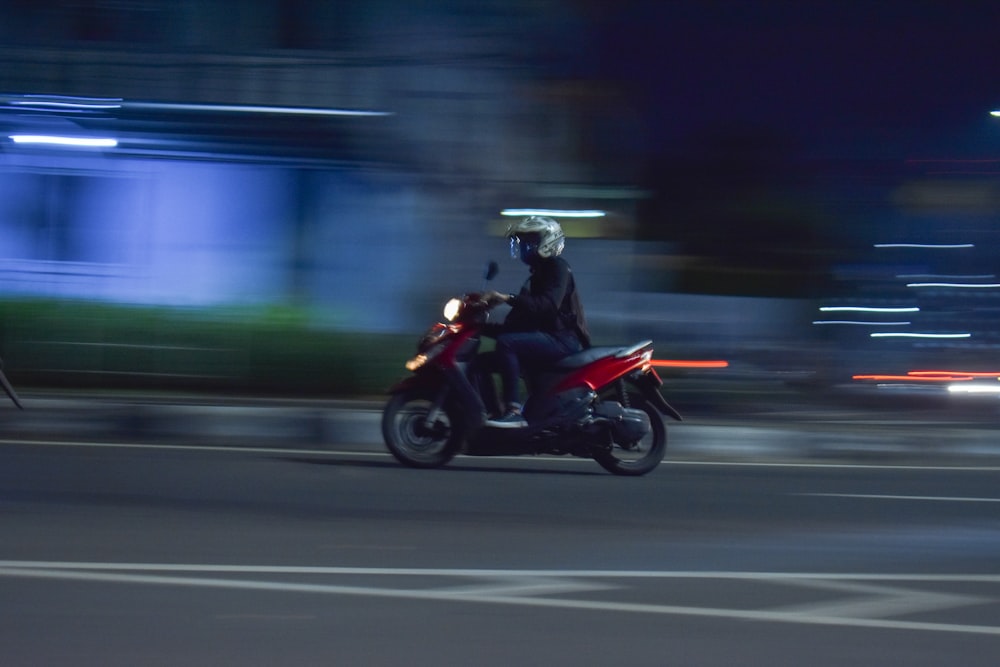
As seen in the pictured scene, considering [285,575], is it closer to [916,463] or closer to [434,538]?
[434,538]

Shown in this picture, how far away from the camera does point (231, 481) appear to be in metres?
8.49

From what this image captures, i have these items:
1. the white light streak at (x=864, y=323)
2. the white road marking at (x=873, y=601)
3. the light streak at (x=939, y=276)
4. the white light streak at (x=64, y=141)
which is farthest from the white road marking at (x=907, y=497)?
the light streak at (x=939, y=276)

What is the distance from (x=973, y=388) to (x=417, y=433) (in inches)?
524

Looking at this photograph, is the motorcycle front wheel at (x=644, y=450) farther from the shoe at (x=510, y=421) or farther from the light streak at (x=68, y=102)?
the light streak at (x=68, y=102)

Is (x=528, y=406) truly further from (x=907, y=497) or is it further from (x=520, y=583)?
(x=520, y=583)

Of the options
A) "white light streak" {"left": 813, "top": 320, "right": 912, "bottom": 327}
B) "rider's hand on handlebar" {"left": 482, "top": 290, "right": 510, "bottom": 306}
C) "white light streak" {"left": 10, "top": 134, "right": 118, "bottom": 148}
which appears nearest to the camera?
"rider's hand on handlebar" {"left": 482, "top": 290, "right": 510, "bottom": 306}

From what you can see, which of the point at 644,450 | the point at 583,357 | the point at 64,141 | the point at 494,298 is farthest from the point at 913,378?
the point at 494,298

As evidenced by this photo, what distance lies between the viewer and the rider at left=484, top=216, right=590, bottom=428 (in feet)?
29.8

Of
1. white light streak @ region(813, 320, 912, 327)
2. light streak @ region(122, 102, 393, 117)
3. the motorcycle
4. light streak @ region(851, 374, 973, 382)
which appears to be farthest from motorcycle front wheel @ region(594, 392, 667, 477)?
white light streak @ region(813, 320, 912, 327)

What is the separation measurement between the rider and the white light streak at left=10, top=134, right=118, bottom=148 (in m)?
10.4

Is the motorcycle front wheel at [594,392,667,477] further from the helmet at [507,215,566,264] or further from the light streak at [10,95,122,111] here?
the light streak at [10,95,122,111]

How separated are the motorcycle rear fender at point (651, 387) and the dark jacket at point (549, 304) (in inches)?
16.5

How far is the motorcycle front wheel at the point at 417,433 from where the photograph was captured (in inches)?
365

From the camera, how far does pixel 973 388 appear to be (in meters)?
20.3
